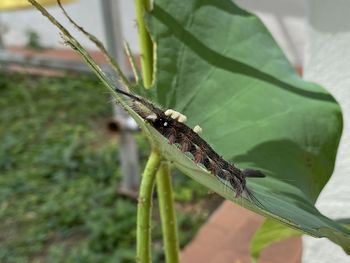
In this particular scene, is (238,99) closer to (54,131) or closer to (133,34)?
(54,131)

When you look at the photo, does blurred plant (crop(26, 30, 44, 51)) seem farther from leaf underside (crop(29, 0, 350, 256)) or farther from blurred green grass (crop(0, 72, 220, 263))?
leaf underside (crop(29, 0, 350, 256))

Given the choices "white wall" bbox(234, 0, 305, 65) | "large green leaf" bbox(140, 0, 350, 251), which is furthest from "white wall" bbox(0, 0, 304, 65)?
"large green leaf" bbox(140, 0, 350, 251)

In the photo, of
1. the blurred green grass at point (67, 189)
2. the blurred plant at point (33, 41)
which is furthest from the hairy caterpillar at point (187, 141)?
the blurred plant at point (33, 41)

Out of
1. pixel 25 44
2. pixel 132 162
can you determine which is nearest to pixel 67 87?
pixel 25 44

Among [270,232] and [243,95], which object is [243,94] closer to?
[243,95]

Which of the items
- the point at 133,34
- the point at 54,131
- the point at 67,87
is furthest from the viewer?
the point at 133,34

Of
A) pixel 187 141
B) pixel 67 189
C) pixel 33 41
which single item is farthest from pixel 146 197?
pixel 33 41

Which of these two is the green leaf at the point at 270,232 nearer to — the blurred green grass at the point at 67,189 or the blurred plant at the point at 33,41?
the blurred green grass at the point at 67,189
